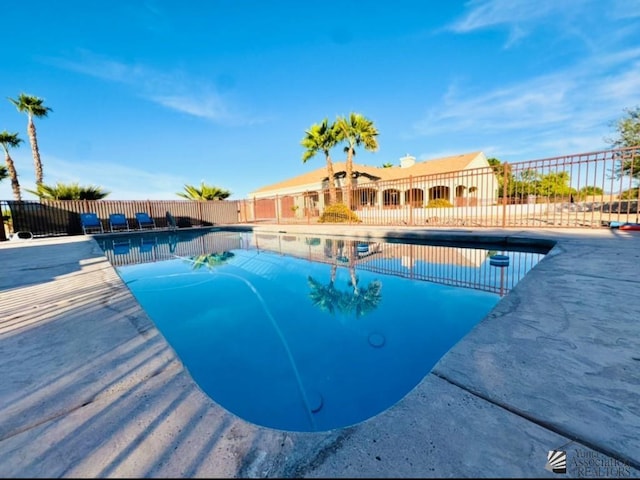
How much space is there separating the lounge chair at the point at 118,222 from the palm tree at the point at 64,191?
65.8 inches

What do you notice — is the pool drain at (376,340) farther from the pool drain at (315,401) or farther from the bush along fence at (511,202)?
the bush along fence at (511,202)

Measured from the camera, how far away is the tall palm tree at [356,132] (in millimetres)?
14312

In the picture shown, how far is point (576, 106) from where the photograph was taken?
→ 15.5m

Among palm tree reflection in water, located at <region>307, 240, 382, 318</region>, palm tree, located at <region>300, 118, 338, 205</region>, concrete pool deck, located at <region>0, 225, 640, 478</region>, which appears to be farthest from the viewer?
palm tree, located at <region>300, 118, 338, 205</region>

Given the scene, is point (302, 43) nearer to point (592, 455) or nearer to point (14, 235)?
point (14, 235)

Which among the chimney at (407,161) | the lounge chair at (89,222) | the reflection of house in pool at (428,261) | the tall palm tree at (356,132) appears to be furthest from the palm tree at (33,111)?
the chimney at (407,161)

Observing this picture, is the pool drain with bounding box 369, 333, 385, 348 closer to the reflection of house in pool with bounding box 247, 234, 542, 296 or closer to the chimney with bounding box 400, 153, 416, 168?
the reflection of house in pool with bounding box 247, 234, 542, 296

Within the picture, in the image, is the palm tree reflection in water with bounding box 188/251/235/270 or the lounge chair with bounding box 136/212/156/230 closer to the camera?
the palm tree reflection in water with bounding box 188/251/235/270

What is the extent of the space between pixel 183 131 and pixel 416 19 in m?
16.0

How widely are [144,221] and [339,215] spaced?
964 cm

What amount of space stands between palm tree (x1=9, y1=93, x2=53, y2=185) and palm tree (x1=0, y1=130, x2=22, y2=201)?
1.06 m

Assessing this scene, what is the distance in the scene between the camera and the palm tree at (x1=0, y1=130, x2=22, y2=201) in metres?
15.3

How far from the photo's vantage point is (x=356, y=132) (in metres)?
14.5

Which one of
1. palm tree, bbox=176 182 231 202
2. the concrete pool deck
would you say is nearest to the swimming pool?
the concrete pool deck
